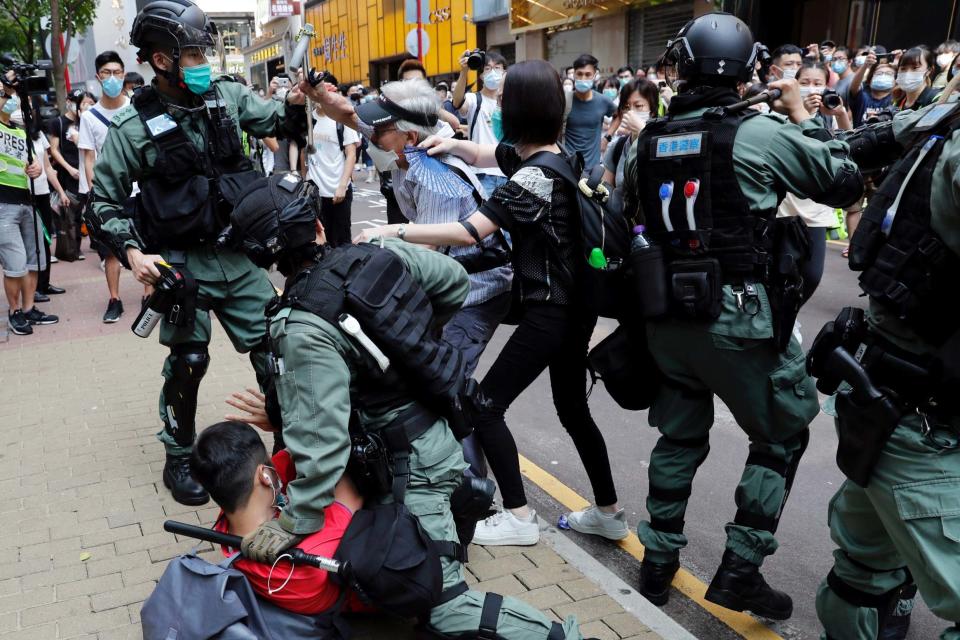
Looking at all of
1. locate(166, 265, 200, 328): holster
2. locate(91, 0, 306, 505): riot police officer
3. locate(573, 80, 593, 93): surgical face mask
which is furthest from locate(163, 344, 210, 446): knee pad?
locate(573, 80, 593, 93): surgical face mask

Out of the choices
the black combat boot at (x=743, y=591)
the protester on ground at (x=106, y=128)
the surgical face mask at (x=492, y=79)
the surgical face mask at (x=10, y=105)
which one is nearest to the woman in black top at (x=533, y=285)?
the black combat boot at (x=743, y=591)

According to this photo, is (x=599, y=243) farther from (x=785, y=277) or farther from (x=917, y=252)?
(x=917, y=252)

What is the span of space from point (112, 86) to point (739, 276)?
6933 millimetres

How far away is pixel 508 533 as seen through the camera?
3.30 m

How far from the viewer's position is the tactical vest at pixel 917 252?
191 centimetres

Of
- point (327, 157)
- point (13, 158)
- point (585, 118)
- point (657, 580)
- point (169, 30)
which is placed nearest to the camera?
point (657, 580)

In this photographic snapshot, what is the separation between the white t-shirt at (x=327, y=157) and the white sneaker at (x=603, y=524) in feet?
17.8

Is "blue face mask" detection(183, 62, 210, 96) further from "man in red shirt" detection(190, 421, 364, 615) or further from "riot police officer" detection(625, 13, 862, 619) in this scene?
"riot police officer" detection(625, 13, 862, 619)

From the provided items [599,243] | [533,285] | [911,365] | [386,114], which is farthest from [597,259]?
[911,365]

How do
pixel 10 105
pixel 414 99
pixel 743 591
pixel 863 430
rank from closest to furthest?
pixel 863 430 < pixel 743 591 < pixel 414 99 < pixel 10 105

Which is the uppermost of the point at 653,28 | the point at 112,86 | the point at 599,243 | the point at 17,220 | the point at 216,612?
the point at 653,28

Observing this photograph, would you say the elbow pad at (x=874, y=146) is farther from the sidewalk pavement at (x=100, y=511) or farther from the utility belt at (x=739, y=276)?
the sidewalk pavement at (x=100, y=511)

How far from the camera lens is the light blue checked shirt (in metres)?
3.38

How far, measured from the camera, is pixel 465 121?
827cm
